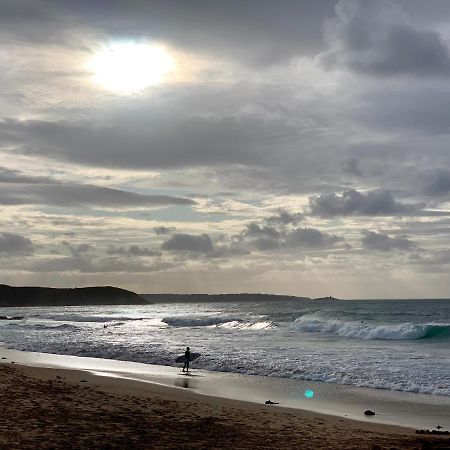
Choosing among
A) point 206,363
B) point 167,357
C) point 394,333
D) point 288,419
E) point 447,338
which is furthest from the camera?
point 394,333

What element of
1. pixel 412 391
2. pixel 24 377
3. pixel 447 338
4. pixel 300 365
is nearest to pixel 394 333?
pixel 447 338

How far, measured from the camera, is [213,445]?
37.8 feet

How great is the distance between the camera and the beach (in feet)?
37.2

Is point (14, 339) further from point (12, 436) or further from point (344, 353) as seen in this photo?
point (12, 436)

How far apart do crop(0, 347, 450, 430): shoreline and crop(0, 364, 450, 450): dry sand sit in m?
0.87

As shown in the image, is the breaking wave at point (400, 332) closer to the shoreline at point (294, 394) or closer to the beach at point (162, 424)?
the shoreline at point (294, 394)

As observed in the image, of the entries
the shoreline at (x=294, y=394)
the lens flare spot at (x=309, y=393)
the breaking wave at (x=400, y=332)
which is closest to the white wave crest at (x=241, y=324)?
the breaking wave at (x=400, y=332)

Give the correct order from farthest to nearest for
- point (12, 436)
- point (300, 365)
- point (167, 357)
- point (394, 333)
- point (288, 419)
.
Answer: point (394, 333) → point (167, 357) → point (300, 365) → point (288, 419) → point (12, 436)

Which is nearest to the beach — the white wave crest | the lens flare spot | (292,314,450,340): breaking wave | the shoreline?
the shoreline

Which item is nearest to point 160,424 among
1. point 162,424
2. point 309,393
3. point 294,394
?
point 162,424

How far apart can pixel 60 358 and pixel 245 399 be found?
1578 cm

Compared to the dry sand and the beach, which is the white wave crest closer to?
the beach

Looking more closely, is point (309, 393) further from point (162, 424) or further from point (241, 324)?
point (241, 324)

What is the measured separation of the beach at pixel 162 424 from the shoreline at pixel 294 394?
73 cm
